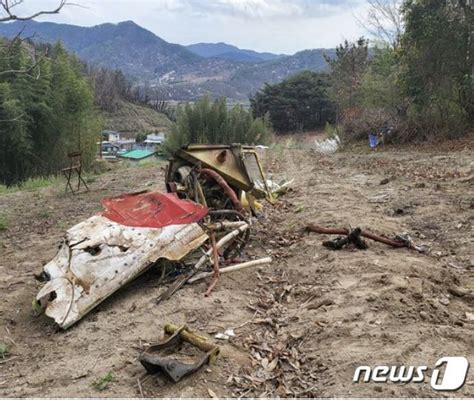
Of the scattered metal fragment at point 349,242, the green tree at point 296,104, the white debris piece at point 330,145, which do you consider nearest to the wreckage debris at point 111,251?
the scattered metal fragment at point 349,242

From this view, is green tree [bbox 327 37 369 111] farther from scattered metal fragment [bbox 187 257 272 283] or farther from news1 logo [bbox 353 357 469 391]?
news1 logo [bbox 353 357 469 391]

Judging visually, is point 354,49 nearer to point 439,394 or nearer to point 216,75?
point 439,394

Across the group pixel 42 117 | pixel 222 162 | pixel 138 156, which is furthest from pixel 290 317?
pixel 138 156

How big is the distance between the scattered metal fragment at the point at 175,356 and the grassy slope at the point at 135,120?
147 ft

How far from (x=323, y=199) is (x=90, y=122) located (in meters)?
10.3

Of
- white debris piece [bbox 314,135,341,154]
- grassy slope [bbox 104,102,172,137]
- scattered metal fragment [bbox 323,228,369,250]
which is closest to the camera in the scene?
scattered metal fragment [bbox 323,228,369,250]

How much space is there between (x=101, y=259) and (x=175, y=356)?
1.19 meters

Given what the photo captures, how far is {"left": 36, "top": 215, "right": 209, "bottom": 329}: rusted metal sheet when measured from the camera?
11.2 ft

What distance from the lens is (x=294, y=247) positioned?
4.75 m

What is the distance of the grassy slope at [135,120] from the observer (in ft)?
159

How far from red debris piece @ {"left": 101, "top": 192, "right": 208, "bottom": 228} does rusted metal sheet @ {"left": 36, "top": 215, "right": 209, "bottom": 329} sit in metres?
0.08

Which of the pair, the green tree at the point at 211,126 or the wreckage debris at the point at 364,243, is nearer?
the wreckage debris at the point at 364,243

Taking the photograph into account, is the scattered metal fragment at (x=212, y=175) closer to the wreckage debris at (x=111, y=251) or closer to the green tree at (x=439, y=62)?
the wreckage debris at (x=111, y=251)

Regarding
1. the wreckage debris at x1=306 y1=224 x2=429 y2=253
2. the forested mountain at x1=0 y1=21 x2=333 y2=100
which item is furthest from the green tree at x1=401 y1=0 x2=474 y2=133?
the forested mountain at x1=0 y1=21 x2=333 y2=100
